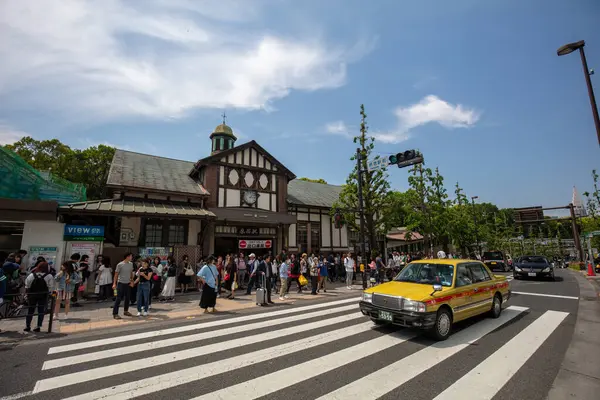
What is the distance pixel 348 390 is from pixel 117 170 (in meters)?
17.2

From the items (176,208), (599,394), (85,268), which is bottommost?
(599,394)

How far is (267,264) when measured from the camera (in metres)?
10.9

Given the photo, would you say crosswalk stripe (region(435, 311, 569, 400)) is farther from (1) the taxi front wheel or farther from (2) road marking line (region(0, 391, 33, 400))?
(2) road marking line (region(0, 391, 33, 400))

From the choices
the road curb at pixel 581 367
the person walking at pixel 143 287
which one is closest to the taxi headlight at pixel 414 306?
the road curb at pixel 581 367

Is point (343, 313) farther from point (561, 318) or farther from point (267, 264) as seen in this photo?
point (561, 318)

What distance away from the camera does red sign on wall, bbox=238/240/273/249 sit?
18.2 meters

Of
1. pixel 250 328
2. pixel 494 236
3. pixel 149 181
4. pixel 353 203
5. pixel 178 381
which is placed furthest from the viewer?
pixel 494 236

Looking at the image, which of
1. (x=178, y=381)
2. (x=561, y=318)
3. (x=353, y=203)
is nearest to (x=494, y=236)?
(x=353, y=203)

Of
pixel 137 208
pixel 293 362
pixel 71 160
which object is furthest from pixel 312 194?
pixel 71 160

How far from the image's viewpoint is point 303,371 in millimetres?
4492

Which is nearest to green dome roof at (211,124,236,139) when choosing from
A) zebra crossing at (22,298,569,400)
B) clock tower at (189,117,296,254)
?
clock tower at (189,117,296,254)

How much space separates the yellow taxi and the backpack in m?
8.38

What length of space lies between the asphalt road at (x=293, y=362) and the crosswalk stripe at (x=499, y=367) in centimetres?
2

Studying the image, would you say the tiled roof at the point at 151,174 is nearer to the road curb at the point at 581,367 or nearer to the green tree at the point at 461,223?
the road curb at the point at 581,367
